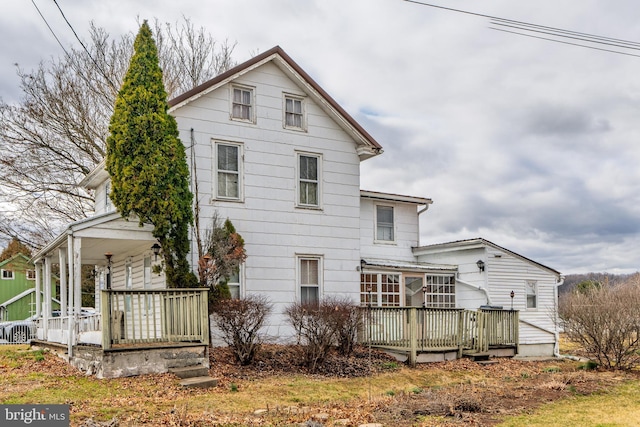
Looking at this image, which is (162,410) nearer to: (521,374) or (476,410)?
(476,410)

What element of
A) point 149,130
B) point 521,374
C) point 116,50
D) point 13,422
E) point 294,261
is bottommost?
point 521,374

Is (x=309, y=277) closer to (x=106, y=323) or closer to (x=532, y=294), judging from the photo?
(x=106, y=323)

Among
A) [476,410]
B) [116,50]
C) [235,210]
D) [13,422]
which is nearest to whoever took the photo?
[13,422]

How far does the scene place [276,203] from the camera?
18.3 m

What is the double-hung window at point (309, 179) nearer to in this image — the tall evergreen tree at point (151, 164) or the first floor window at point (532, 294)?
the tall evergreen tree at point (151, 164)

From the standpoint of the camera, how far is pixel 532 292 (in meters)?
22.7

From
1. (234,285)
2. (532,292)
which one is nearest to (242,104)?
(234,285)

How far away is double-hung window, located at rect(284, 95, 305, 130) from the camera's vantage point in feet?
62.0

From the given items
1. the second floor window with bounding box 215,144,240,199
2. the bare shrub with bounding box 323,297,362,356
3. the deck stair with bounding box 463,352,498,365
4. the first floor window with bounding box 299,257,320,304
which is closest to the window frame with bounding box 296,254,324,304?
the first floor window with bounding box 299,257,320,304

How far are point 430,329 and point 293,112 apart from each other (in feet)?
24.6

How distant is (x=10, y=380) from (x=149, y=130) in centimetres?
644

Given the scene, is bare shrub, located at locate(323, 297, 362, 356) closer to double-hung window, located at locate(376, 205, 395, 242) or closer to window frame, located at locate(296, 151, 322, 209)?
window frame, located at locate(296, 151, 322, 209)

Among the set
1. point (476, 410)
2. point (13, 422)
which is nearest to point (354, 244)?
point (476, 410)

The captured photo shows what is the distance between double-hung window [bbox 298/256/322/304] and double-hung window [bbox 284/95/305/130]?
13.0ft
